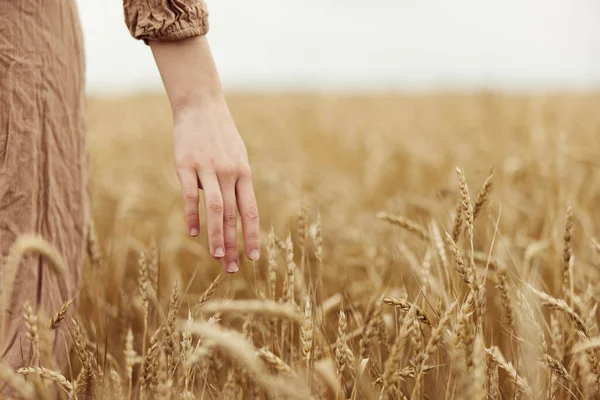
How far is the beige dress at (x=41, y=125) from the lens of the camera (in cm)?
105

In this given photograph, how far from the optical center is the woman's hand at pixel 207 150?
102cm

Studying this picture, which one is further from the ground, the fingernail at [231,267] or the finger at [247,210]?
the finger at [247,210]

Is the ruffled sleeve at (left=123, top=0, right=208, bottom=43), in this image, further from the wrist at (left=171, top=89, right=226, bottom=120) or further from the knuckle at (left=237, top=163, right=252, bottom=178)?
the knuckle at (left=237, top=163, right=252, bottom=178)

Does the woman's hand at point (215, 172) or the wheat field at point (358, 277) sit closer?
the wheat field at point (358, 277)

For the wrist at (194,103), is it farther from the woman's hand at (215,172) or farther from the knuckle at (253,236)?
the knuckle at (253,236)

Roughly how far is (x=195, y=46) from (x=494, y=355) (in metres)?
0.69

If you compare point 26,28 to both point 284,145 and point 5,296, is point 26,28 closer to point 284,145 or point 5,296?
point 5,296

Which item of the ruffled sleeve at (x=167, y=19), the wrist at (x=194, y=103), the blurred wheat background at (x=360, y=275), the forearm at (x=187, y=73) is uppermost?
the ruffled sleeve at (x=167, y=19)

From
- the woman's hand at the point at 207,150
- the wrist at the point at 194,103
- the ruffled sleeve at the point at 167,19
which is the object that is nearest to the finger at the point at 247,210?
the woman's hand at the point at 207,150

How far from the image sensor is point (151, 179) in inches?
132

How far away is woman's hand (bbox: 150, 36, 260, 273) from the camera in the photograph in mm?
1020

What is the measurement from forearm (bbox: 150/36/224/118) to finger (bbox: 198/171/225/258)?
129 mm

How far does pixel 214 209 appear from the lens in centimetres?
101

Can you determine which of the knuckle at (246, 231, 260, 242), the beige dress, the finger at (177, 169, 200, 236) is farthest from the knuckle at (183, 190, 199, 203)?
the beige dress
